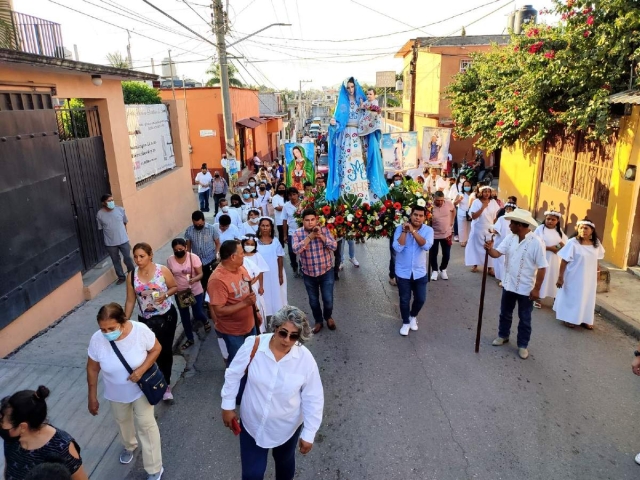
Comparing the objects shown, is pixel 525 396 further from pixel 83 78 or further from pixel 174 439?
pixel 83 78

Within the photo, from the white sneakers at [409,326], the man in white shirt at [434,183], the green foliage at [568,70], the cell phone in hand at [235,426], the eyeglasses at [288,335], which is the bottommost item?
the white sneakers at [409,326]

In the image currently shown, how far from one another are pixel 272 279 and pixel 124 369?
8.77 feet

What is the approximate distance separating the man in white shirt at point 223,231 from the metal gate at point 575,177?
7.46 m

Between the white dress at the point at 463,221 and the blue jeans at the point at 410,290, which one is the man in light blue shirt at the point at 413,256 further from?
the white dress at the point at 463,221

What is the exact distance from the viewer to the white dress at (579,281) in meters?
6.07

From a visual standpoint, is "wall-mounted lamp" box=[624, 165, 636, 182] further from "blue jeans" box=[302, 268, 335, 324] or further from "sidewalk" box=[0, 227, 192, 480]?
"sidewalk" box=[0, 227, 192, 480]

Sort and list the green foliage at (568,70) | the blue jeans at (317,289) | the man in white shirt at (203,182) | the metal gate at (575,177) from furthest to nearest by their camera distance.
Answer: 1. the man in white shirt at (203,182)
2. the metal gate at (575,177)
3. the green foliage at (568,70)
4. the blue jeans at (317,289)

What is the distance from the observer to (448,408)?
459 cm

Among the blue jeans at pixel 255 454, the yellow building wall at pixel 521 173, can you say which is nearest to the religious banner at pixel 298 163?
the yellow building wall at pixel 521 173

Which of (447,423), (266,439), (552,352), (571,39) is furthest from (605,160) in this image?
(266,439)

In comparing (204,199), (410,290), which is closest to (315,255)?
(410,290)

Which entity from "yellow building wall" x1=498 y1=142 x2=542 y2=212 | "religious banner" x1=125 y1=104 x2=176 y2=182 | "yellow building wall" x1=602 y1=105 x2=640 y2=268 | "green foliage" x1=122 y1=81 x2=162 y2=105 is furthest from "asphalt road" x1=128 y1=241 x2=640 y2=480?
"green foliage" x1=122 y1=81 x2=162 y2=105

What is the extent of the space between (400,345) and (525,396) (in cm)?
162

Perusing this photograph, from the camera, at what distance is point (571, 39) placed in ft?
30.1
